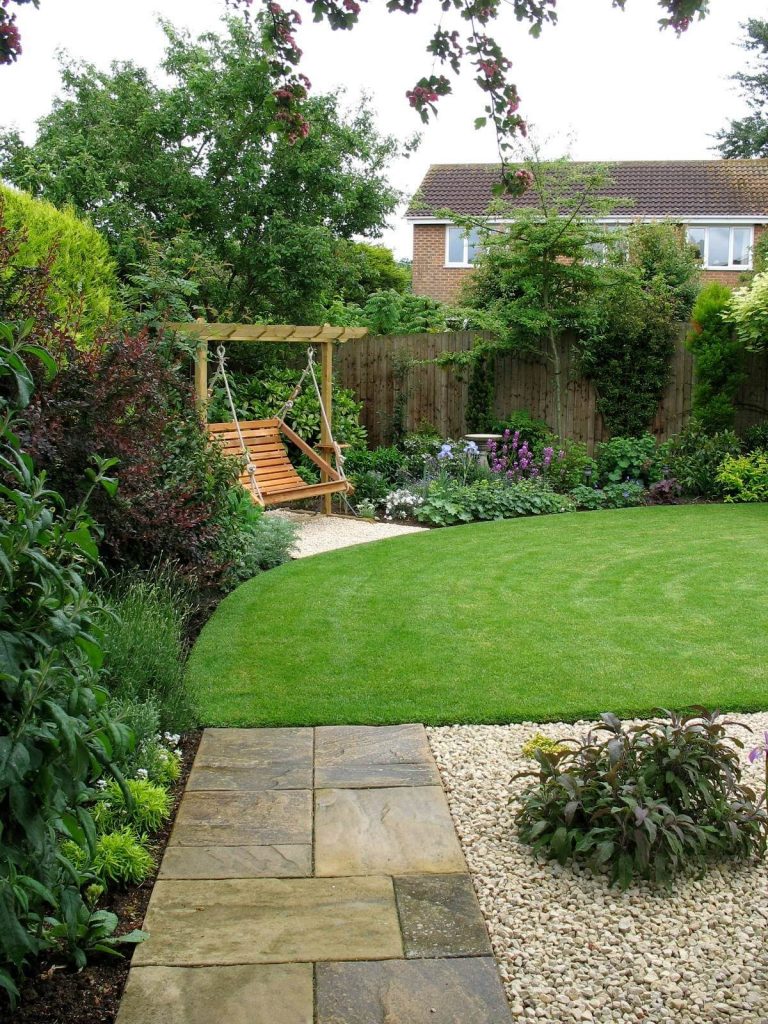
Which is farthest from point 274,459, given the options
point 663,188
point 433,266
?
point 663,188

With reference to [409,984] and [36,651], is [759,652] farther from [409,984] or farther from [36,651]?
[36,651]

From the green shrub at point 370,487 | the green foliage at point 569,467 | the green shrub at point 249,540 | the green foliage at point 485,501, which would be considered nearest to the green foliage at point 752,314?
the green foliage at point 569,467

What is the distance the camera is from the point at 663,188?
23234 millimetres

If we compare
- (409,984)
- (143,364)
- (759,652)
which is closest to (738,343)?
(759,652)

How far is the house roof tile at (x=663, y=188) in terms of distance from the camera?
73.4 ft

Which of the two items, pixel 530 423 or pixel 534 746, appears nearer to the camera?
pixel 534 746

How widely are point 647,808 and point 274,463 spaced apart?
26.3 feet

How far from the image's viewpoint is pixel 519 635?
5473 millimetres

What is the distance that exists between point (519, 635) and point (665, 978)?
318 cm

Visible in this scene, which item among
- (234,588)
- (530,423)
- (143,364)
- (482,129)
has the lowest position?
(234,588)

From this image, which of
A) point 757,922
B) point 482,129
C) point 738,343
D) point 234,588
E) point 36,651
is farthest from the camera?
point 738,343

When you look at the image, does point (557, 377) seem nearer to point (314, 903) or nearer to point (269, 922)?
point (314, 903)

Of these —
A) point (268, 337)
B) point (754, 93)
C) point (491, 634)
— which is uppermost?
point (754, 93)

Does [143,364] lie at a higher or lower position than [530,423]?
higher
